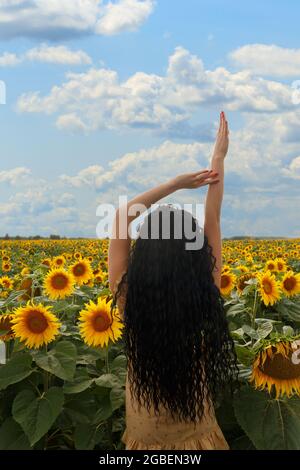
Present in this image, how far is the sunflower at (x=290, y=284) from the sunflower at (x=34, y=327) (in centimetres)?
281

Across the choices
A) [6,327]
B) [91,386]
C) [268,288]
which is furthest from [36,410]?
[268,288]

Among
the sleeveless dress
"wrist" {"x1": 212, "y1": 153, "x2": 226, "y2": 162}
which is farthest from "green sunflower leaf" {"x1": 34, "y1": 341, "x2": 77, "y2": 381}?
"wrist" {"x1": 212, "y1": 153, "x2": 226, "y2": 162}

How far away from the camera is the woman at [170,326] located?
3465 millimetres

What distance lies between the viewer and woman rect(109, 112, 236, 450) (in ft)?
11.4

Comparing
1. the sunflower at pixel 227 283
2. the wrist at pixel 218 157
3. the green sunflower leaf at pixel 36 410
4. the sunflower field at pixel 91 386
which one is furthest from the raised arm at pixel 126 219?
the sunflower at pixel 227 283

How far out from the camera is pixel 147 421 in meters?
3.62

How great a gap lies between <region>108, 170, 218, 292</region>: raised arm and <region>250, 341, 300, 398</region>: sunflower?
956 mm

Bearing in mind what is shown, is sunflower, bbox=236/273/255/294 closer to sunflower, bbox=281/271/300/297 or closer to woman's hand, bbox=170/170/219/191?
sunflower, bbox=281/271/300/297

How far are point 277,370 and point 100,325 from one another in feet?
3.91

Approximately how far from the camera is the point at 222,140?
420cm

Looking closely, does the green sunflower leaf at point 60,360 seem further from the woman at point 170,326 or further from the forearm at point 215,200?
the forearm at point 215,200

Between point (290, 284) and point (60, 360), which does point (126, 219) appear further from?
point (290, 284)

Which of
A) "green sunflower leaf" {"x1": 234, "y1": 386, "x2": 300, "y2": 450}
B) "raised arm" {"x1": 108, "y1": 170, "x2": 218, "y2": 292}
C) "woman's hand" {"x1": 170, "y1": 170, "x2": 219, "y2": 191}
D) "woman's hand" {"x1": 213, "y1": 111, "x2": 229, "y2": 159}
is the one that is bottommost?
"green sunflower leaf" {"x1": 234, "y1": 386, "x2": 300, "y2": 450}
